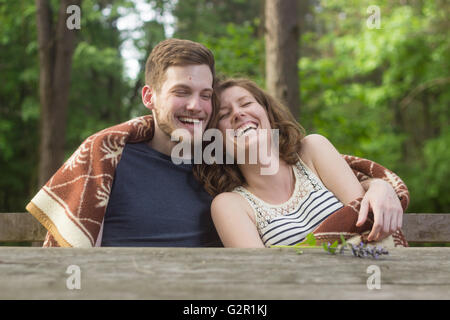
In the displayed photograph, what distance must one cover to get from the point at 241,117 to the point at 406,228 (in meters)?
1.06

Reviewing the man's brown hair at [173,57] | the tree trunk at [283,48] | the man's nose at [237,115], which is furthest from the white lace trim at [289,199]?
the tree trunk at [283,48]

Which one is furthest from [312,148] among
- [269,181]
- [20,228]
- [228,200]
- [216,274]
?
[20,228]

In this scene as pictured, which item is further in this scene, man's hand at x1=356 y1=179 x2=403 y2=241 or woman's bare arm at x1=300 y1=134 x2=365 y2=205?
woman's bare arm at x1=300 y1=134 x2=365 y2=205

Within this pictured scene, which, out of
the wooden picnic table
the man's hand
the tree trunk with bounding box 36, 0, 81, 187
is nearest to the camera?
the wooden picnic table

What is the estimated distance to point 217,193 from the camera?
2.16 m

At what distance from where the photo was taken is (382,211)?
176 centimetres

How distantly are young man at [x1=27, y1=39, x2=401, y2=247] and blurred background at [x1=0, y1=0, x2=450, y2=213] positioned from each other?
3698mm

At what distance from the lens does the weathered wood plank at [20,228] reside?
231cm

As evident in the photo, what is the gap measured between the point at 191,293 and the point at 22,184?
10.1 m

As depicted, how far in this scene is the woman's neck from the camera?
214 centimetres

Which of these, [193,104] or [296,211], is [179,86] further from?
[296,211]

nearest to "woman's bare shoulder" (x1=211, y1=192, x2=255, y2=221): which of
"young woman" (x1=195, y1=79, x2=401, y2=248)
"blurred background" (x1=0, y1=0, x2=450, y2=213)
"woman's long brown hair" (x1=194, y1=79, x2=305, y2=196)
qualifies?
"young woman" (x1=195, y1=79, x2=401, y2=248)

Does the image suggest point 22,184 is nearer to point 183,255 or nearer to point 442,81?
point 442,81

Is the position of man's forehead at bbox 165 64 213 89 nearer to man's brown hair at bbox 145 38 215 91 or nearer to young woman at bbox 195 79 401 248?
man's brown hair at bbox 145 38 215 91
